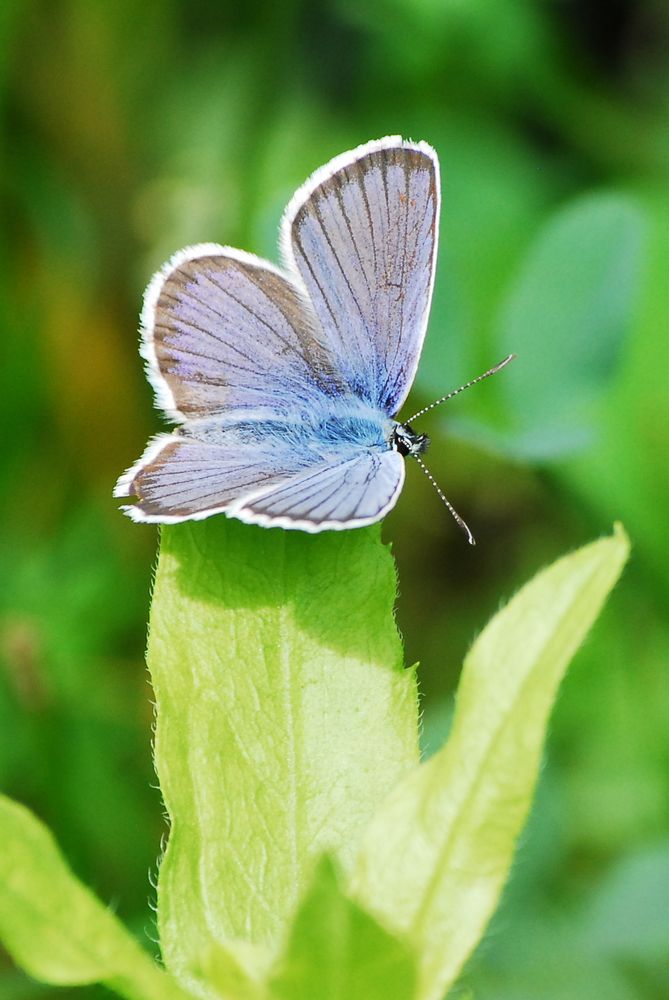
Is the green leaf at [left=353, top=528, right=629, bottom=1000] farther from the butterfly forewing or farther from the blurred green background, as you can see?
the blurred green background

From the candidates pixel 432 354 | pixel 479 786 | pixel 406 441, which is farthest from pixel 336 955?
pixel 432 354

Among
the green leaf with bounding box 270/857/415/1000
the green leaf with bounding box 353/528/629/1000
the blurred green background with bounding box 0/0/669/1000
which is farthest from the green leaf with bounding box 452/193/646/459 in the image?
the green leaf with bounding box 270/857/415/1000

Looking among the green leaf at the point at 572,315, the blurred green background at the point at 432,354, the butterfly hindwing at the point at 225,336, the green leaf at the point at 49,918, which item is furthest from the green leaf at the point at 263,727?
the green leaf at the point at 572,315

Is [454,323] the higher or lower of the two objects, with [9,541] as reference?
higher

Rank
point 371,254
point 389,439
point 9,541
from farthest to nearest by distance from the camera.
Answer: point 9,541 → point 389,439 → point 371,254

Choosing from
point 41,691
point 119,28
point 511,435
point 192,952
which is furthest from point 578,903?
point 119,28

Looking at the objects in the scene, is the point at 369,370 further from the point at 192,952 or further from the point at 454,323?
the point at 192,952

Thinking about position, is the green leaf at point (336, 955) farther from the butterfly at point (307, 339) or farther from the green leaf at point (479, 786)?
the butterfly at point (307, 339)
